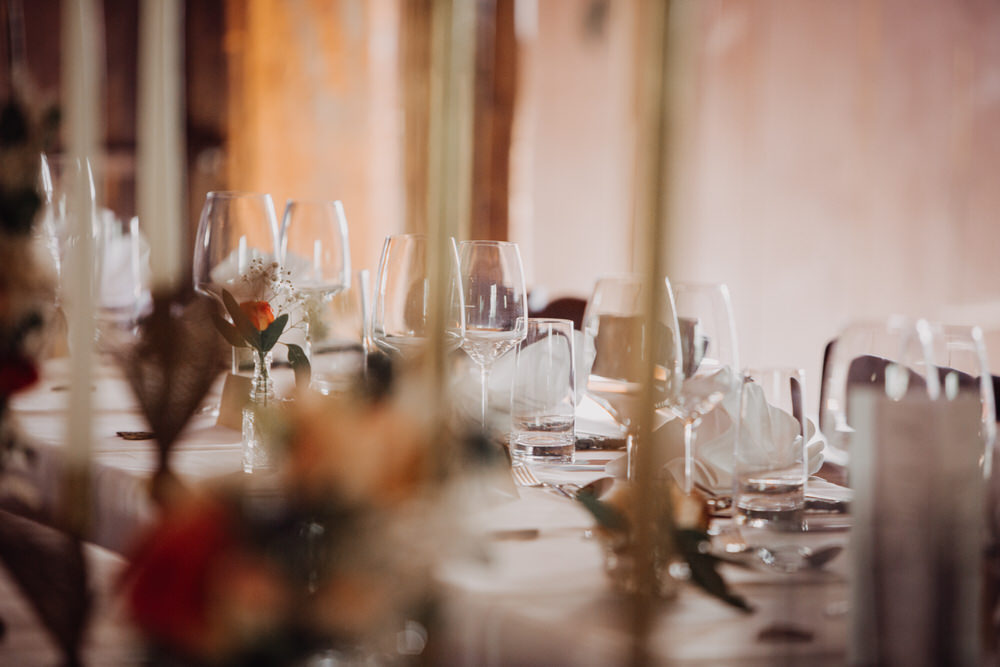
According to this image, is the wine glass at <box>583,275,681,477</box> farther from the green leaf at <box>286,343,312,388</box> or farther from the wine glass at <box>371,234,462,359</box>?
the green leaf at <box>286,343,312,388</box>

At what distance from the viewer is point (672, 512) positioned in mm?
785

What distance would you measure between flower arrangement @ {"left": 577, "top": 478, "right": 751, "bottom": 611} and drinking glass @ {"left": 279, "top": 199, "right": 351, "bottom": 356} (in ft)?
2.53

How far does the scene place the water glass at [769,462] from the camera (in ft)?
3.11

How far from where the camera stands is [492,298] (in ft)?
4.14

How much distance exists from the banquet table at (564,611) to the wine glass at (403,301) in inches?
9.1

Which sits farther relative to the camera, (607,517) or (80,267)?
(607,517)

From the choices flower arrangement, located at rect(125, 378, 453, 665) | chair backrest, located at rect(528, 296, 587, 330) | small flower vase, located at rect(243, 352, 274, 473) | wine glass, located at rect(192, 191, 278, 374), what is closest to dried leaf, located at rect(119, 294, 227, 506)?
flower arrangement, located at rect(125, 378, 453, 665)

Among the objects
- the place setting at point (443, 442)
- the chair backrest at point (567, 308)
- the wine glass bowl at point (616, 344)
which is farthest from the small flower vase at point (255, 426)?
the chair backrest at point (567, 308)

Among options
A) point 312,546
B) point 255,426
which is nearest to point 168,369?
point 312,546

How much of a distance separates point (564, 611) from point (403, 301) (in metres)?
0.53

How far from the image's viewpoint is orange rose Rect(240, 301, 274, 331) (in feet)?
4.00

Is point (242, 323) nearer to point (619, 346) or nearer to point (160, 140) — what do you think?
point (619, 346)

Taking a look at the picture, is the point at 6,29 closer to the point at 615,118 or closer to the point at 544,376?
the point at 615,118

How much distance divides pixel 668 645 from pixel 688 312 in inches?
17.1
